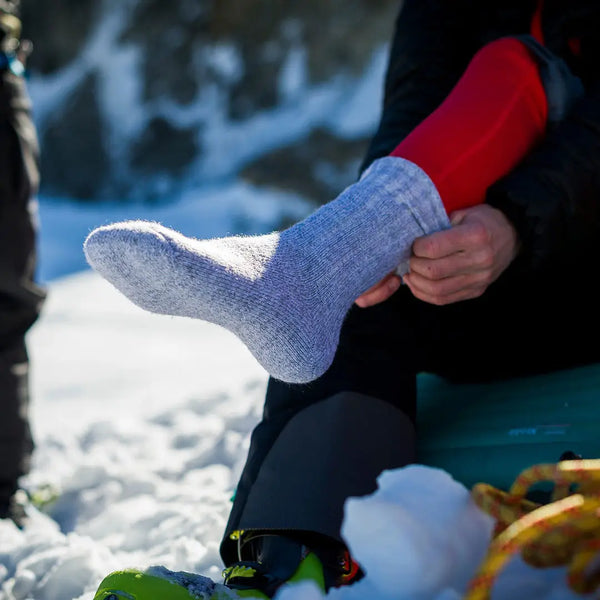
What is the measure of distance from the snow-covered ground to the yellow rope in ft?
0.04

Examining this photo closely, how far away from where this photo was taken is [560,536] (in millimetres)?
432

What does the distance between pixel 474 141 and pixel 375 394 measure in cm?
30

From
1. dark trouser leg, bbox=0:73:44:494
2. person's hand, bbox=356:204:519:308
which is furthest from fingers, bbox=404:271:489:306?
dark trouser leg, bbox=0:73:44:494

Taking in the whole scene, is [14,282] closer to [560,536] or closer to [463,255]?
[463,255]

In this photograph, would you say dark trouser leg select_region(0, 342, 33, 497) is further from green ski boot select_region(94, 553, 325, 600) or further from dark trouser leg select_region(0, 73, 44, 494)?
green ski boot select_region(94, 553, 325, 600)

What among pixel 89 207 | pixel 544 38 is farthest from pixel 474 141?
pixel 89 207

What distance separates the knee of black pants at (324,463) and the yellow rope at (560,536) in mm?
290

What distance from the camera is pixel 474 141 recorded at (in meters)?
0.81

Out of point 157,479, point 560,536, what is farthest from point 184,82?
point 560,536

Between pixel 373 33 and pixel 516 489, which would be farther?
pixel 373 33

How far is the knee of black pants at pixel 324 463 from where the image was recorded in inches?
29.4

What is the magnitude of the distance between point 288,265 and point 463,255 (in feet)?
0.59

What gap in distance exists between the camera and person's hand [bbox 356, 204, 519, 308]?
0.75m

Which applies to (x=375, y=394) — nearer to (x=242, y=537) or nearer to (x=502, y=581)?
(x=242, y=537)
